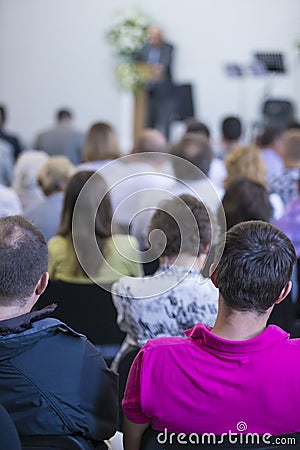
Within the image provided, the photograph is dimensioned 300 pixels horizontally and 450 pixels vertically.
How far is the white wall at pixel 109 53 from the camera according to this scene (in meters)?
10.4

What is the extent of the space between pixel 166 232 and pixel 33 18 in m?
8.81

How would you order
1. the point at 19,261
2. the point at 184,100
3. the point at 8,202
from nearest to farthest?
1. the point at 19,261
2. the point at 8,202
3. the point at 184,100

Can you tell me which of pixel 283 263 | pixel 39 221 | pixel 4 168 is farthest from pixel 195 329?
pixel 4 168

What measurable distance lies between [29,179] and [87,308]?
1922mm

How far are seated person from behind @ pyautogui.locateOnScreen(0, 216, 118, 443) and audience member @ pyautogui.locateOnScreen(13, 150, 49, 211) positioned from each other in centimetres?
279

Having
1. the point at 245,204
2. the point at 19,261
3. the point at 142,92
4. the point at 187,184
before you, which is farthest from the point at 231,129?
the point at 19,261

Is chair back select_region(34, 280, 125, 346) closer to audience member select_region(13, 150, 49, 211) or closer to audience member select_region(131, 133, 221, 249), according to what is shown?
audience member select_region(131, 133, 221, 249)

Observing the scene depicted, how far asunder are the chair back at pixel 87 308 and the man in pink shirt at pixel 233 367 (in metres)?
1.15

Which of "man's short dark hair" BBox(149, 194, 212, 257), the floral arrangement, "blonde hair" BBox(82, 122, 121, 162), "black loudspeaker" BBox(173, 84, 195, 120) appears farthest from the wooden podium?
"man's short dark hair" BBox(149, 194, 212, 257)

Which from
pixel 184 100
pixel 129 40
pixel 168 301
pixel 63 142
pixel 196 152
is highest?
pixel 129 40

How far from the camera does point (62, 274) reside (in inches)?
121

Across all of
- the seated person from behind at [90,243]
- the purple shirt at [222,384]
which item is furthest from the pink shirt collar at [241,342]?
the seated person from behind at [90,243]

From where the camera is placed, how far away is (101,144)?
4969 mm

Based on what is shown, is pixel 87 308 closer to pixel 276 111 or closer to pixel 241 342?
pixel 241 342
